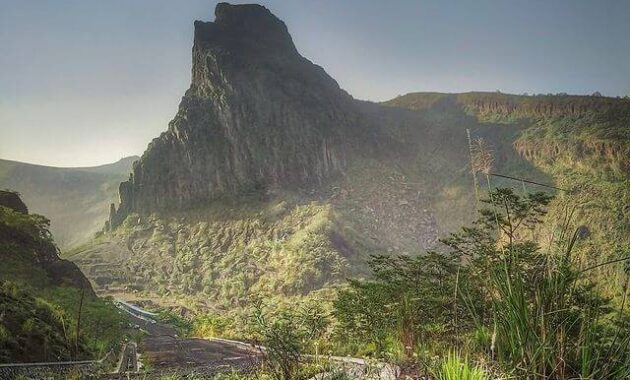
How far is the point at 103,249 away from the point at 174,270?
60.8 feet

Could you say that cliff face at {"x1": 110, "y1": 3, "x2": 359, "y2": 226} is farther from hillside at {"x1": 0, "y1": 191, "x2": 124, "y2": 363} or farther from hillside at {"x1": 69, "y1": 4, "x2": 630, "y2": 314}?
hillside at {"x1": 0, "y1": 191, "x2": 124, "y2": 363}

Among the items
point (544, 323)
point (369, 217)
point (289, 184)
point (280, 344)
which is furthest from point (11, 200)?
point (369, 217)

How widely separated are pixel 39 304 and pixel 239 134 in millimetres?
95746

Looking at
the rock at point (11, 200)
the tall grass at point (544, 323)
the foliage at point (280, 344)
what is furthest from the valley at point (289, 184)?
the tall grass at point (544, 323)

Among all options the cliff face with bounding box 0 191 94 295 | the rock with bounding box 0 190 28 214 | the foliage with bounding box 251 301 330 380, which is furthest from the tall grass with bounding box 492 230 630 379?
the rock with bounding box 0 190 28 214

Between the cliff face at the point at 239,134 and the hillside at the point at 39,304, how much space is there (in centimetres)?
6670

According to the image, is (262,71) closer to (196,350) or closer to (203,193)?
(203,193)

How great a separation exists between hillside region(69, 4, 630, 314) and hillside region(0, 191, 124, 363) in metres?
44.1

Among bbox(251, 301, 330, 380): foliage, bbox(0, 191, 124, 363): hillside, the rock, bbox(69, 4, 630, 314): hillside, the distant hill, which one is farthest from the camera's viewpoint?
the distant hill

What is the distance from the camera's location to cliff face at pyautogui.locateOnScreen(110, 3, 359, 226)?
106 metres

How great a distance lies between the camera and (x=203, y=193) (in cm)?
10550

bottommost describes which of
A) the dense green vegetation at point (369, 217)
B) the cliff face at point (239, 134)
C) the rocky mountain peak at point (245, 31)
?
the dense green vegetation at point (369, 217)

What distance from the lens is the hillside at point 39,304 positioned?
12.0 metres

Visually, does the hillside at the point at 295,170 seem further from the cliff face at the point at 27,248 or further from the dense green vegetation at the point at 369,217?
the cliff face at the point at 27,248
